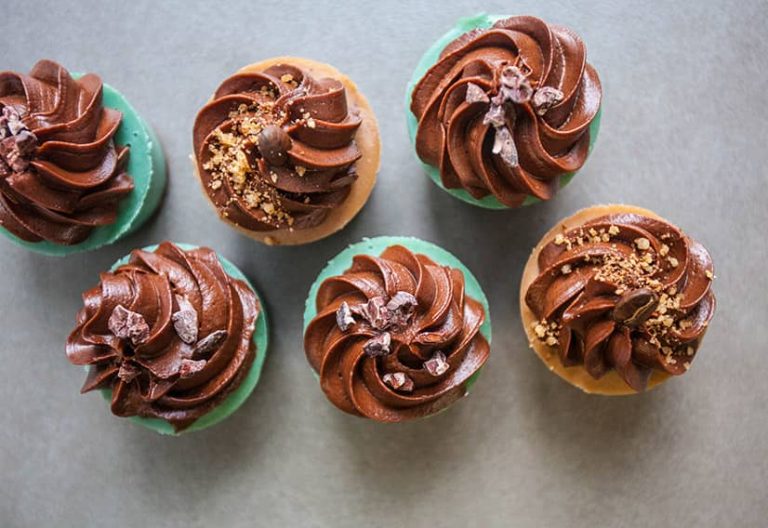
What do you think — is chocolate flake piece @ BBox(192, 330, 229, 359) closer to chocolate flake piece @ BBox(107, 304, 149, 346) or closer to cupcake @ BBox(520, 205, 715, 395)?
chocolate flake piece @ BBox(107, 304, 149, 346)

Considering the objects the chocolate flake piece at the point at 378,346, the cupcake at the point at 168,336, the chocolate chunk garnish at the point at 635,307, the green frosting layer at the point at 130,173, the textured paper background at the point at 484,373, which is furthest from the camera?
the textured paper background at the point at 484,373

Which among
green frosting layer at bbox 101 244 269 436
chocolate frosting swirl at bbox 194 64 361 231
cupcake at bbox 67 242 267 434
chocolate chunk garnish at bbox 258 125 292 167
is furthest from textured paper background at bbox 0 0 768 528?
chocolate chunk garnish at bbox 258 125 292 167

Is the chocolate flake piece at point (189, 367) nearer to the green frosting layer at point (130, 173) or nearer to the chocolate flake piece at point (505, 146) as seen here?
the green frosting layer at point (130, 173)

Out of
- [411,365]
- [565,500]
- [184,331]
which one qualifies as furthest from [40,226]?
[565,500]

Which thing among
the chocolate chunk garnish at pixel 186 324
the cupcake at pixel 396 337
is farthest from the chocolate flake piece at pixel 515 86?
the chocolate chunk garnish at pixel 186 324

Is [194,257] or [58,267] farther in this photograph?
[58,267]

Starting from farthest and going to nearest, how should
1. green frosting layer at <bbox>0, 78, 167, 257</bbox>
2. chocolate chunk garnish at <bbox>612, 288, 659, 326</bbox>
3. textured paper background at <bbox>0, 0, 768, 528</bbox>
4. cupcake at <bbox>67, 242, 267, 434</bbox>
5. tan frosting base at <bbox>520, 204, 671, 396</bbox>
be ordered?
textured paper background at <bbox>0, 0, 768, 528</bbox> → green frosting layer at <bbox>0, 78, 167, 257</bbox> → tan frosting base at <bbox>520, 204, 671, 396</bbox> → cupcake at <bbox>67, 242, 267, 434</bbox> → chocolate chunk garnish at <bbox>612, 288, 659, 326</bbox>

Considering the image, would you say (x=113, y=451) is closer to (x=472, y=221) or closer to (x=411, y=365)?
(x=411, y=365)
